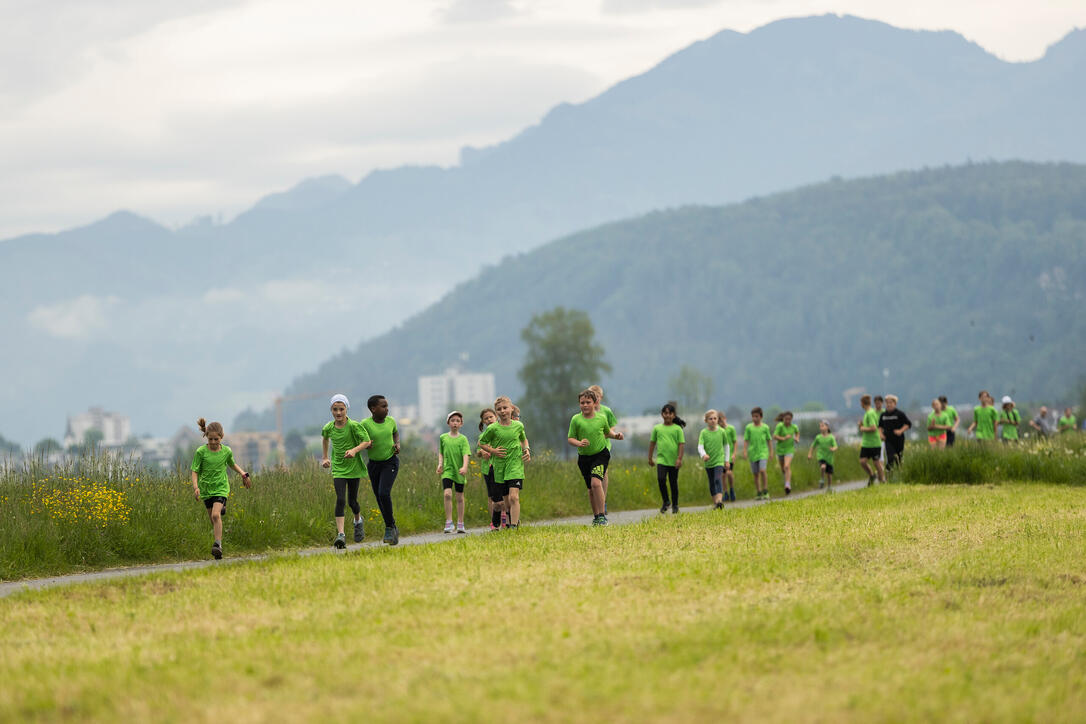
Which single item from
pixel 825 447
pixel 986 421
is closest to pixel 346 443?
pixel 825 447

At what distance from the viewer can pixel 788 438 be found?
89.1 feet

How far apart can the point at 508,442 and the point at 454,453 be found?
106cm

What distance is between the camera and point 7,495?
1573cm

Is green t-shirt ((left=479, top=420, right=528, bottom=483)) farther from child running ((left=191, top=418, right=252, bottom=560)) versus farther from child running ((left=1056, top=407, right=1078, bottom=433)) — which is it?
child running ((left=1056, top=407, right=1078, bottom=433))

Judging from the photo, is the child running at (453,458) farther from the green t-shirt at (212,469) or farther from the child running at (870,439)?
the child running at (870,439)

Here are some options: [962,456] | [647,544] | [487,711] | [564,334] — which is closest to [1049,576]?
[647,544]

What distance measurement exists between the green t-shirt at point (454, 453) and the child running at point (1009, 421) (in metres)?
15.1

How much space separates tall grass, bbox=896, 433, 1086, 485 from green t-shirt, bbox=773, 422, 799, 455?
222 cm

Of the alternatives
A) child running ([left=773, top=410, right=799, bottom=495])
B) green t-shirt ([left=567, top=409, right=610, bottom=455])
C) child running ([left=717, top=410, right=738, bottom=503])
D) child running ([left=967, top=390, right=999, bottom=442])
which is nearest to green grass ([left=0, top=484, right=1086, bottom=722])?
green t-shirt ([left=567, top=409, right=610, bottom=455])

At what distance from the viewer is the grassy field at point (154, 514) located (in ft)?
48.2

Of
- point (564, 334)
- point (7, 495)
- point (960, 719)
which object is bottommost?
point (960, 719)

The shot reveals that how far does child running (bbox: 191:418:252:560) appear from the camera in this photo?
46.6 feet

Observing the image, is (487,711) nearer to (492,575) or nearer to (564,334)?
(492,575)

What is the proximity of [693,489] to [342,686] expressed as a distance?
1917cm
